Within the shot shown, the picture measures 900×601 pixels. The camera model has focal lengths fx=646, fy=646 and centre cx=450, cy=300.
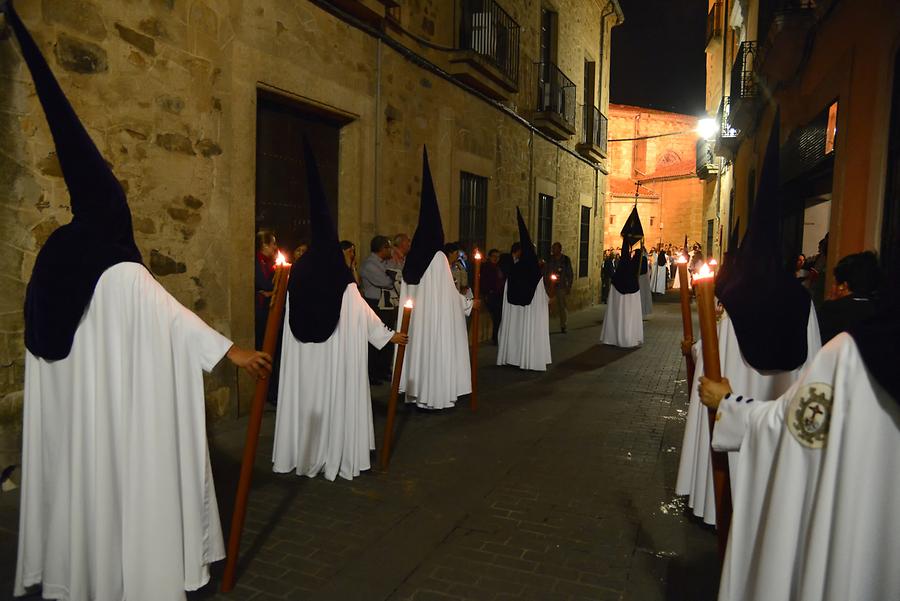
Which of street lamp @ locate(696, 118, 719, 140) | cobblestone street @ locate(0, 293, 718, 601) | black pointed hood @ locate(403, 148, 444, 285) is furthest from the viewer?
street lamp @ locate(696, 118, 719, 140)

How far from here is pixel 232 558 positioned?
320 centimetres

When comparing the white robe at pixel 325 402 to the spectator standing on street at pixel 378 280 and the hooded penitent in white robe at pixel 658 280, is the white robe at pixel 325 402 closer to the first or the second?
the spectator standing on street at pixel 378 280

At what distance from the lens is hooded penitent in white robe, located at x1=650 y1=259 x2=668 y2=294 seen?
26.3 metres

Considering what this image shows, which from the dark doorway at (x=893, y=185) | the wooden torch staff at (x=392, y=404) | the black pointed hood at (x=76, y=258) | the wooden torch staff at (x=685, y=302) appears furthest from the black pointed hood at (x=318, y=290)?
the dark doorway at (x=893, y=185)

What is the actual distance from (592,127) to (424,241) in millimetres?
13884

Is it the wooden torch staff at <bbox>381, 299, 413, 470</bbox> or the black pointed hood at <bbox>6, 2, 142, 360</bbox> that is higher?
the black pointed hood at <bbox>6, 2, 142, 360</bbox>

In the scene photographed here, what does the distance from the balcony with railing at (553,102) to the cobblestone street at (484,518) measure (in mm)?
9443

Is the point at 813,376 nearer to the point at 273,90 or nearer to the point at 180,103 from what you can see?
the point at 180,103

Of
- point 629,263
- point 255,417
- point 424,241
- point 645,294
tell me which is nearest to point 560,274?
point 629,263

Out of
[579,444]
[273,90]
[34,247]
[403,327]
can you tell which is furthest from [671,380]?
[34,247]

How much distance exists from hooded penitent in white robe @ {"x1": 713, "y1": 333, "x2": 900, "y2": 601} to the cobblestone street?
4.27 ft

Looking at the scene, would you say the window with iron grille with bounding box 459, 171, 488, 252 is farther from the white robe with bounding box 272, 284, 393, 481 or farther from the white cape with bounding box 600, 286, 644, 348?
the white robe with bounding box 272, 284, 393, 481

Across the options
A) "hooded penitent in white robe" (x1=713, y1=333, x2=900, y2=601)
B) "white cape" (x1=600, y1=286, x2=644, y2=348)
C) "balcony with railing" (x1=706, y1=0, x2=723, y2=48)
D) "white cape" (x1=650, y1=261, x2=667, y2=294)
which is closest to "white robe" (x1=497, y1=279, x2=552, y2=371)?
"white cape" (x1=600, y1=286, x2=644, y2=348)

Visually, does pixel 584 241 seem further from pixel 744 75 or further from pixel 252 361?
pixel 252 361
